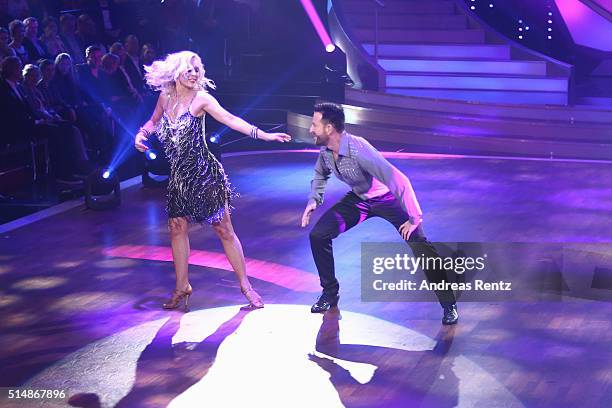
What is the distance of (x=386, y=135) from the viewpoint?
12703 mm

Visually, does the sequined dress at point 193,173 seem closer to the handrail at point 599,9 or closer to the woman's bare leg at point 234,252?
the woman's bare leg at point 234,252

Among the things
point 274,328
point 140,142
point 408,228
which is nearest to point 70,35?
point 140,142

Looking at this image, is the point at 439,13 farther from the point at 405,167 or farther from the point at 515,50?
the point at 405,167

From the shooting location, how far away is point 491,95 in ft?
46.0

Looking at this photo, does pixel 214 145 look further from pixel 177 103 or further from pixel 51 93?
pixel 177 103

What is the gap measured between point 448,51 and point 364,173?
30.5 ft

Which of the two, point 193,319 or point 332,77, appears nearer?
point 193,319

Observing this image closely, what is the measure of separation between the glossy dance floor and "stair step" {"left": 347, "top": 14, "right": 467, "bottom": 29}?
6.75 metres

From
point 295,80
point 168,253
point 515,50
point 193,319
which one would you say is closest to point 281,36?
point 295,80

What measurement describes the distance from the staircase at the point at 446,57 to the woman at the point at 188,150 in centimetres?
835

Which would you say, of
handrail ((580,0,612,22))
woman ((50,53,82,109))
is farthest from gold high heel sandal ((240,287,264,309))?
handrail ((580,0,612,22))

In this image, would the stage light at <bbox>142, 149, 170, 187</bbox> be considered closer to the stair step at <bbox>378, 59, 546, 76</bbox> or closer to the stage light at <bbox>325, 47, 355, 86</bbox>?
the stage light at <bbox>325, 47, 355, 86</bbox>

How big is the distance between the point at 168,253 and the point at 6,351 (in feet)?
7.01

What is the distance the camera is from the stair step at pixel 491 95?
1366 cm
